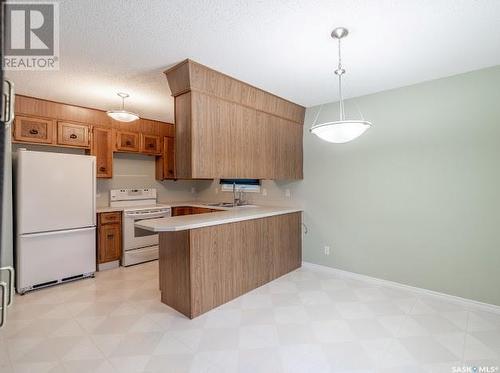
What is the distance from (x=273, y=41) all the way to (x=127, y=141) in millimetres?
3285

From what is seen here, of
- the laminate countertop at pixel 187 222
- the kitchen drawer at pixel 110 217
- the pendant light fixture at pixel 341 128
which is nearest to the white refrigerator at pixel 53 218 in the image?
the kitchen drawer at pixel 110 217

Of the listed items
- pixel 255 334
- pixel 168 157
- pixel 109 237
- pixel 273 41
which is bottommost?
pixel 255 334

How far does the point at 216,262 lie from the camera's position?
2695mm

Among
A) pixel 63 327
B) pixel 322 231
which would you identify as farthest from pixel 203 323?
pixel 322 231

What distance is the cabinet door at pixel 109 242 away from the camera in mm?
3799

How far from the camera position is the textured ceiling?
1.69 metres

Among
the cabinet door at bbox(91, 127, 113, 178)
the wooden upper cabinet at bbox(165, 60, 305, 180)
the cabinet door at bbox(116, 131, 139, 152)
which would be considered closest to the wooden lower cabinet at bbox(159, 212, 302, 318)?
the wooden upper cabinet at bbox(165, 60, 305, 180)

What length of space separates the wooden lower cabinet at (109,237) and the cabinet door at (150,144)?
1.30 m

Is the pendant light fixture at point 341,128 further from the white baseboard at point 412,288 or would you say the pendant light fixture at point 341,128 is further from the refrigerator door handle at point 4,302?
the white baseboard at point 412,288

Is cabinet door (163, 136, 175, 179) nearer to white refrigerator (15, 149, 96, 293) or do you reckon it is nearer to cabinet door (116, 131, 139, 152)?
cabinet door (116, 131, 139, 152)

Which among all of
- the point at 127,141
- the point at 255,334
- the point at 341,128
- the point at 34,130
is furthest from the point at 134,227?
the point at 341,128

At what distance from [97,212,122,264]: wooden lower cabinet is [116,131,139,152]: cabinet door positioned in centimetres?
114

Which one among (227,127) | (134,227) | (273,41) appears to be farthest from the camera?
(134,227)

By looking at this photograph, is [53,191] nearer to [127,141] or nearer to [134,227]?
[134,227]
